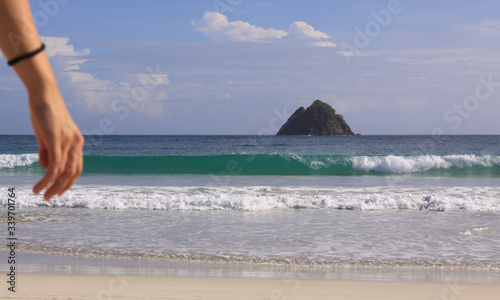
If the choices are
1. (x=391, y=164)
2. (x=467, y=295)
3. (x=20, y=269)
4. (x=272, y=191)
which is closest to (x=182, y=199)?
(x=272, y=191)

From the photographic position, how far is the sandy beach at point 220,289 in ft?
18.1

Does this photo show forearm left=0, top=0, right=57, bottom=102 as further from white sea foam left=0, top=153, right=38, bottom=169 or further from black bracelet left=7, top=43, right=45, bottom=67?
white sea foam left=0, top=153, right=38, bottom=169

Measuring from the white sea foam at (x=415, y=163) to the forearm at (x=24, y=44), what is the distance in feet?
91.4

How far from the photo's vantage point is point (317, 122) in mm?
90188

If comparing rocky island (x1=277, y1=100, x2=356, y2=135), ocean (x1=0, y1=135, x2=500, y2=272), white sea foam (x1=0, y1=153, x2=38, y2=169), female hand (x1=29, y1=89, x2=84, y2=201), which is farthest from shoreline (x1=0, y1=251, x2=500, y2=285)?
rocky island (x1=277, y1=100, x2=356, y2=135)

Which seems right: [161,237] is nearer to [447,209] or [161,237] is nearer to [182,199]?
[182,199]

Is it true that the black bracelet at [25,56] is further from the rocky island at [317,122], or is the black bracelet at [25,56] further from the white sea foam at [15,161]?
the rocky island at [317,122]

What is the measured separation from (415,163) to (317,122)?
2437 inches

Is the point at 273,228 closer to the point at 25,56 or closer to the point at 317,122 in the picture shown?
the point at 25,56

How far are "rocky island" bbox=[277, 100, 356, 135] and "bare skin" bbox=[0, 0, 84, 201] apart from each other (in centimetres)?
8901

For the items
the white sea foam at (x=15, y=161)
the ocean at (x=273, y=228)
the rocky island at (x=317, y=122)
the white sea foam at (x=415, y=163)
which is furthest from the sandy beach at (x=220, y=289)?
the rocky island at (x=317, y=122)

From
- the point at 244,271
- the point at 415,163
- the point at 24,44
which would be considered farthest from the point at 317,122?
the point at 24,44

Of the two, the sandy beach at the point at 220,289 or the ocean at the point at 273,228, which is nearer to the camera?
the sandy beach at the point at 220,289

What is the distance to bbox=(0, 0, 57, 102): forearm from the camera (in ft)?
2.75
